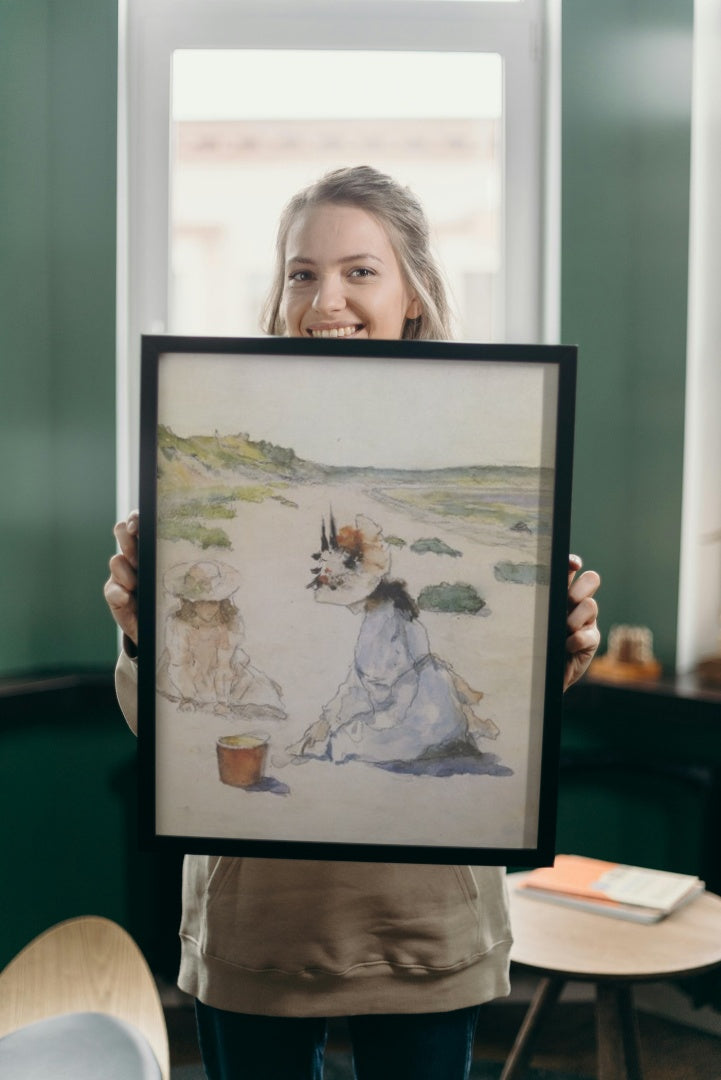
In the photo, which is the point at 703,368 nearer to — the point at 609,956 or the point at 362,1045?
the point at 609,956

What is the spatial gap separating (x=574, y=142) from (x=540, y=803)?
2.14 m

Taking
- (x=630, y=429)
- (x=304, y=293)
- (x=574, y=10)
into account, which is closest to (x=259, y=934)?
(x=304, y=293)

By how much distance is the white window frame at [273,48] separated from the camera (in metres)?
2.69

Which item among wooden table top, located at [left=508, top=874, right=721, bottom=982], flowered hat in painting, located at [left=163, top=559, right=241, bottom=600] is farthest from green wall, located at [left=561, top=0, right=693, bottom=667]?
flowered hat in painting, located at [left=163, top=559, right=241, bottom=600]

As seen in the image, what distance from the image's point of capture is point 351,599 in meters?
1.03

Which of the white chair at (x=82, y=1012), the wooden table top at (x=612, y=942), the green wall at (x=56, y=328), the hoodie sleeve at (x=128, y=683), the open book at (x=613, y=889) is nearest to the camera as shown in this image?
the white chair at (x=82, y=1012)

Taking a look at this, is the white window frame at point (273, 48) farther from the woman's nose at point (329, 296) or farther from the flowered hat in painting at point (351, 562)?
the flowered hat in painting at point (351, 562)

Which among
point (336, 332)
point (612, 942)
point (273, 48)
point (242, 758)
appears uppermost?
point (273, 48)

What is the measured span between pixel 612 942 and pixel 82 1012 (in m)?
1.21

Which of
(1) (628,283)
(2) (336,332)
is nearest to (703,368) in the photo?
(1) (628,283)

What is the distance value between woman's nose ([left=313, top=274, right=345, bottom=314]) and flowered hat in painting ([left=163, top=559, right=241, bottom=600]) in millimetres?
336

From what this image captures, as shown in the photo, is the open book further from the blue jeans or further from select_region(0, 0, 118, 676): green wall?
select_region(0, 0, 118, 676): green wall

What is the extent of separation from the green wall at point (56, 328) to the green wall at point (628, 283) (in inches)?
47.4

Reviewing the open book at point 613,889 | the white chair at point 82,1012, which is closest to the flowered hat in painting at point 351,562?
the white chair at point 82,1012
